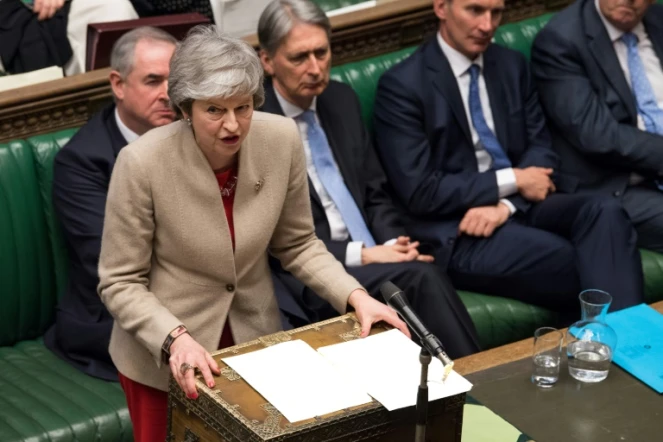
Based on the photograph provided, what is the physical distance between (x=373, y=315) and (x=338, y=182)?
4.16 feet

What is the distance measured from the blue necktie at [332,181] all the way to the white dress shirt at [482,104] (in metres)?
0.54

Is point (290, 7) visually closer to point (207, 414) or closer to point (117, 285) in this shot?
point (117, 285)

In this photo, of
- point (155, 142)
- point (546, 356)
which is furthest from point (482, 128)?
point (155, 142)

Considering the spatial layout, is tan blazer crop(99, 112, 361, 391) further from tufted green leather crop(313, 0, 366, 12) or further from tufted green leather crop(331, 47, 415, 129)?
tufted green leather crop(313, 0, 366, 12)

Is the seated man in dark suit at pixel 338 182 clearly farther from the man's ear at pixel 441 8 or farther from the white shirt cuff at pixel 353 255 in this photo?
the man's ear at pixel 441 8

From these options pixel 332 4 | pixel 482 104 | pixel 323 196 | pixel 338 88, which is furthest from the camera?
pixel 332 4

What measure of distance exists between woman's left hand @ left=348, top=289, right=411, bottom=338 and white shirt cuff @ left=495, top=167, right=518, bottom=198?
1.50 meters

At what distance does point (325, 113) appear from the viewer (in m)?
3.72

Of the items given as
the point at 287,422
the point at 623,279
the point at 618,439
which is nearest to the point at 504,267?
the point at 623,279

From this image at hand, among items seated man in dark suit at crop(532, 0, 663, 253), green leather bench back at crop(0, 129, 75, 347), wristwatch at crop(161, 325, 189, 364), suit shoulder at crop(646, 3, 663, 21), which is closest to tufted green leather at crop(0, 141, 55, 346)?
green leather bench back at crop(0, 129, 75, 347)

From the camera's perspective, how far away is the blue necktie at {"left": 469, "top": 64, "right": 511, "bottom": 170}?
397cm

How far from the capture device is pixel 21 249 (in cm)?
342

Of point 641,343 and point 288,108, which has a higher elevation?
point 288,108

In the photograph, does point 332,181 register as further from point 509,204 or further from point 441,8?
point 441,8
